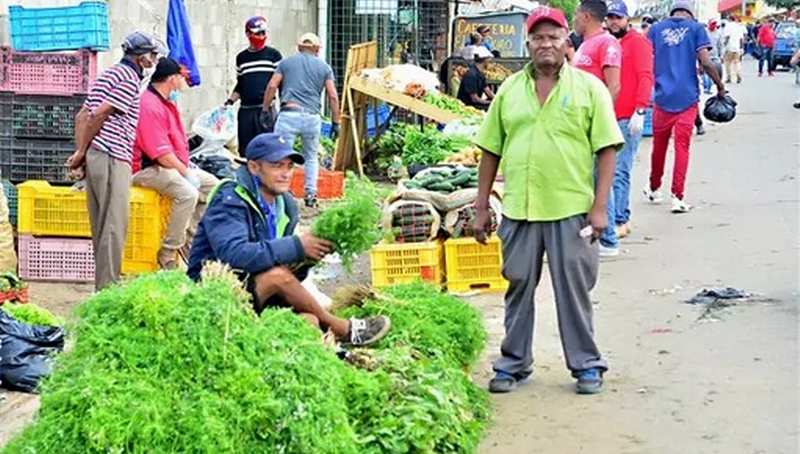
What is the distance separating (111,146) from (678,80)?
6.06 meters

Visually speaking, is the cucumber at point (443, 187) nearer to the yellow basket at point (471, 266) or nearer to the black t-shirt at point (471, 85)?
the yellow basket at point (471, 266)

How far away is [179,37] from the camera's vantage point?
1280cm

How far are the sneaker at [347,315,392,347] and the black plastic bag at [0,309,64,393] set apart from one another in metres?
1.59

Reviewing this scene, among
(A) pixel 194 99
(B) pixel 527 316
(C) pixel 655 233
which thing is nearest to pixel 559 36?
(B) pixel 527 316

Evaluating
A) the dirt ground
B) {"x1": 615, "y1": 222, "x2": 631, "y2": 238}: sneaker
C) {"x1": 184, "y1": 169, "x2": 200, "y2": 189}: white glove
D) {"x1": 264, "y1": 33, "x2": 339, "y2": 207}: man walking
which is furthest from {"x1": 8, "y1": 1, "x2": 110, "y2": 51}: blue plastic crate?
{"x1": 615, "y1": 222, "x2": 631, "y2": 238}: sneaker

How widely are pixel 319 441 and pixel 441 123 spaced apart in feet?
37.2

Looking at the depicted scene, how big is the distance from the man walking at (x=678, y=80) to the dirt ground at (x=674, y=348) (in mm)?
719

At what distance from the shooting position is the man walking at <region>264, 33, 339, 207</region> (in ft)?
43.7

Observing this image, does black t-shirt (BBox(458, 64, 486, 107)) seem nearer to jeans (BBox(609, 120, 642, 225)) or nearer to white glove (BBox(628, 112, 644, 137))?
jeans (BBox(609, 120, 642, 225))

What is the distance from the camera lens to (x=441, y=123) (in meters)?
15.7

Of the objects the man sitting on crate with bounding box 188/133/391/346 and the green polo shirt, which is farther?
the green polo shirt

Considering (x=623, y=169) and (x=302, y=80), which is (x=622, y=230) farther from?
(x=302, y=80)

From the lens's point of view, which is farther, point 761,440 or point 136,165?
point 136,165

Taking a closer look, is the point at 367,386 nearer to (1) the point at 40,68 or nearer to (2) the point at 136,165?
(2) the point at 136,165
